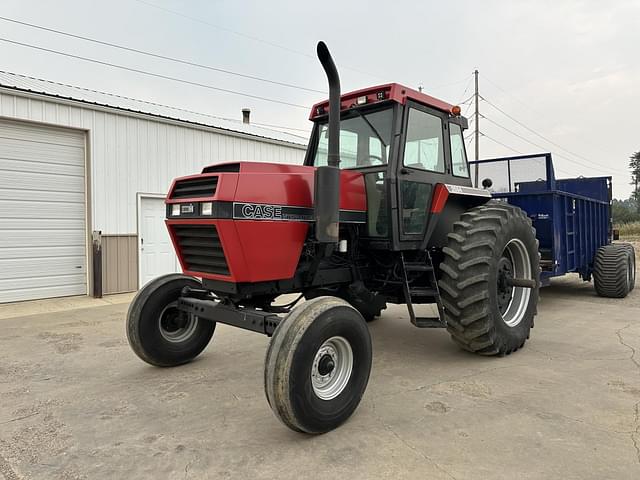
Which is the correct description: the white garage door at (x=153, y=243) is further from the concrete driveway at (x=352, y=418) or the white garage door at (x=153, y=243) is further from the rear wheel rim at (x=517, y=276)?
the rear wheel rim at (x=517, y=276)

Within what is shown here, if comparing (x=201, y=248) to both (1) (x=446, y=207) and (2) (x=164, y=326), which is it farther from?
(1) (x=446, y=207)

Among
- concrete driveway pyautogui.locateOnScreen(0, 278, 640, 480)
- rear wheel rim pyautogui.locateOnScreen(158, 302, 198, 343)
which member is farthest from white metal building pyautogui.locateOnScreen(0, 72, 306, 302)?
rear wheel rim pyautogui.locateOnScreen(158, 302, 198, 343)

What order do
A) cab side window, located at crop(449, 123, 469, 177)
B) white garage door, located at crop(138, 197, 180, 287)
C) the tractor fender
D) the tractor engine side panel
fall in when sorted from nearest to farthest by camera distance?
the tractor engine side panel
the tractor fender
cab side window, located at crop(449, 123, 469, 177)
white garage door, located at crop(138, 197, 180, 287)

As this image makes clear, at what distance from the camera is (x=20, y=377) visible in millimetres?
4137

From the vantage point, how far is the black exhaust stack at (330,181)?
318 centimetres

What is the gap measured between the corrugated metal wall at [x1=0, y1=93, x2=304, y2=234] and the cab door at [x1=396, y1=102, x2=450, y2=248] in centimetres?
687

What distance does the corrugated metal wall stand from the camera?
8.24m

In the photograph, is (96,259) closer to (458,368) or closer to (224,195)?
(224,195)

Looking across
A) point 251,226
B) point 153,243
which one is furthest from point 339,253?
point 153,243

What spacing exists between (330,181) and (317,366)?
4.39ft

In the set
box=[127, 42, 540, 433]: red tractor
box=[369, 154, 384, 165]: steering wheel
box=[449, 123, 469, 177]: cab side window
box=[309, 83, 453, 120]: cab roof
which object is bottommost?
box=[127, 42, 540, 433]: red tractor

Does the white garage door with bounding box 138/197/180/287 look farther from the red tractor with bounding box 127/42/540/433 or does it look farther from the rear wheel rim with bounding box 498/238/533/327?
the rear wheel rim with bounding box 498/238/533/327

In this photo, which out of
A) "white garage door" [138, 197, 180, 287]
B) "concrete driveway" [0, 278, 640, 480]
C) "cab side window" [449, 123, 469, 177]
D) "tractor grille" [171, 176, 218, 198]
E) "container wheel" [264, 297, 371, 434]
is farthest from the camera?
"white garage door" [138, 197, 180, 287]

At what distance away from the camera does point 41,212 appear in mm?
8328
